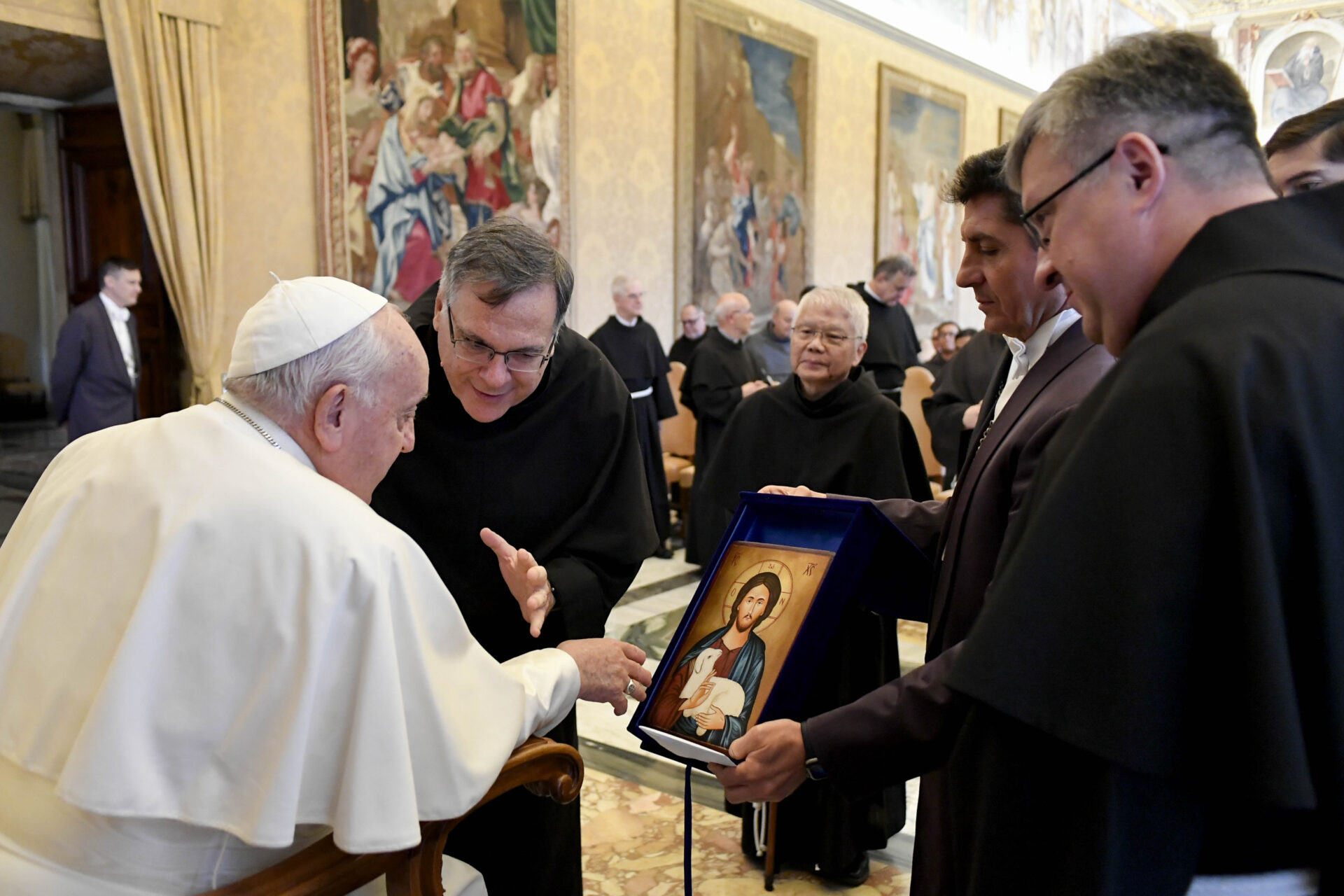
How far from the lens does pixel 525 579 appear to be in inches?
87.5

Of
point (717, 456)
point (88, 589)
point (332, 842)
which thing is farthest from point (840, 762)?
point (717, 456)

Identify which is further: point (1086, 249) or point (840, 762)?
point (840, 762)

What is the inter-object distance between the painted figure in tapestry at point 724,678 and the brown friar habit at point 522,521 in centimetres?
52

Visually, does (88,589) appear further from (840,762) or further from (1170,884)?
(1170,884)

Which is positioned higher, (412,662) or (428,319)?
(428,319)

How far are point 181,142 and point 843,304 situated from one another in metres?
4.91

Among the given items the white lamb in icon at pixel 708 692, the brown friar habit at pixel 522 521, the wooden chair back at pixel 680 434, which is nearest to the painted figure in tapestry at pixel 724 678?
the white lamb in icon at pixel 708 692

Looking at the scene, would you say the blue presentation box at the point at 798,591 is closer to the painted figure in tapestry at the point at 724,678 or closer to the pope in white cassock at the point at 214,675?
the painted figure in tapestry at the point at 724,678

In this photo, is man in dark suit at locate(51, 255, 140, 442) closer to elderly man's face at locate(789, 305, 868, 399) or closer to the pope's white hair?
elderly man's face at locate(789, 305, 868, 399)

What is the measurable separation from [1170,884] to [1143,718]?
18cm

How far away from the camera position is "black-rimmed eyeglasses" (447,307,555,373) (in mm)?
2318

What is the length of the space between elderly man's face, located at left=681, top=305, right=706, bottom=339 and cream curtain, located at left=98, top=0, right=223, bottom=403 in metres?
4.57

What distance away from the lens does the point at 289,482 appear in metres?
1.59

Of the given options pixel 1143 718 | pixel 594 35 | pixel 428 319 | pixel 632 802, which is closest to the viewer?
pixel 1143 718
